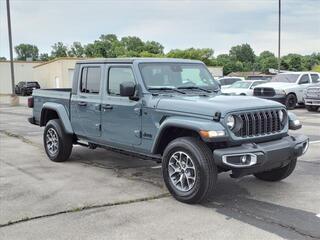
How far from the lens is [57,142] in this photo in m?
8.67

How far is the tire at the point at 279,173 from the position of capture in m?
6.71

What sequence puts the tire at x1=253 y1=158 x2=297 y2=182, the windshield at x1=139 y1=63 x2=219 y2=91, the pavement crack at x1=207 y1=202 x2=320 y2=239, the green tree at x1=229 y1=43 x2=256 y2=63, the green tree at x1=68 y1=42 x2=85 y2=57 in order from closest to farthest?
1. the pavement crack at x1=207 y1=202 x2=320 y2=239
2. the tire at x1=253 y1=158 x2=297 y2=182
3. the windshield at x1=139 y1=63 x2=219 y2=91
4. the green tree at x1=68 y1=42 x2=85 y2=57
5. the green tree at x1=229 y1=43 x2=256 y2=63

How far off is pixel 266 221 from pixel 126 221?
5.03ft

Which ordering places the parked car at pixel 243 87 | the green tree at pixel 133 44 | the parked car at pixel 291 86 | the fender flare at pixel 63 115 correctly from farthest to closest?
1. the green tree at pixel 133 44
2. the parked car at pixel 243 87
3. the parked car at pixel 291 86
4. the fender flare at pixel 63 115

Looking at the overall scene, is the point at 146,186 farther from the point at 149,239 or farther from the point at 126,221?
the point at 149,239

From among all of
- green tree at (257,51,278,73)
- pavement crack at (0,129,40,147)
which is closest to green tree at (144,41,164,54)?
green tree at (257,51,278,73)

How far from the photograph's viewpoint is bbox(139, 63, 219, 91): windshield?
22.7 ft

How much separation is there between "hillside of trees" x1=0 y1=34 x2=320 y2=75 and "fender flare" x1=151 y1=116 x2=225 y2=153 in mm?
68889

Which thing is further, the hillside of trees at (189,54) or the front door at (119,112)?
the hillside of trees at (189,54)

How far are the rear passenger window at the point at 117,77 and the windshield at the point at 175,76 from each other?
0.23 meters

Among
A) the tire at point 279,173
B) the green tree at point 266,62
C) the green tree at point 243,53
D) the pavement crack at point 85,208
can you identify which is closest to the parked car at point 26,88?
the tire at point 279,173

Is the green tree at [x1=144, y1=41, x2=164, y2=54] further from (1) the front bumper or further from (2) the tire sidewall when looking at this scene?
(1) the front bumper

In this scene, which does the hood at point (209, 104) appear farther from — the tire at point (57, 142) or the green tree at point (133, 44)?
the green tree at point (133, 44)

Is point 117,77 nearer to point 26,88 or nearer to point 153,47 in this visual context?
point 26,88
